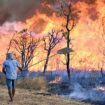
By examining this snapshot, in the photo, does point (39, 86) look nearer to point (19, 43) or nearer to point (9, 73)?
point (9, 73)

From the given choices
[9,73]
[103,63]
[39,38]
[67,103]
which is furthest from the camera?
[39,38]

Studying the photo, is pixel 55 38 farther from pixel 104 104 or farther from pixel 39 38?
pixel 104 104

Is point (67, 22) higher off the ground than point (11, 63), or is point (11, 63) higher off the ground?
point (67, 22)

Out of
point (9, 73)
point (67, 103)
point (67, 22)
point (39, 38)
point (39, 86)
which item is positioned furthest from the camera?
point (39, 38)

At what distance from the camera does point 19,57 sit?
71625 millimetres

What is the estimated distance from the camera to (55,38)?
2598 inches

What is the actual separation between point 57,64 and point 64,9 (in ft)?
80.2

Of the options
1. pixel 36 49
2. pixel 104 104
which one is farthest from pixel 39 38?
pixel 104 104

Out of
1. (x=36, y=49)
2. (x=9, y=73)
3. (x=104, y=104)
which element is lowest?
(x=104, y=104)

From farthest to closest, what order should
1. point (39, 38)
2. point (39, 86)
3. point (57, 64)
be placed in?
point (57, 64), point (39, 38), point (39, 86)

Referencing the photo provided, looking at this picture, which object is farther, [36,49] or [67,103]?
[36,49]

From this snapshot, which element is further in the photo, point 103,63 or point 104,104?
point 103,63

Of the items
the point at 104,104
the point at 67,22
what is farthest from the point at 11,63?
the point at 67,22

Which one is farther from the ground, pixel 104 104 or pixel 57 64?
pixel 57 64
